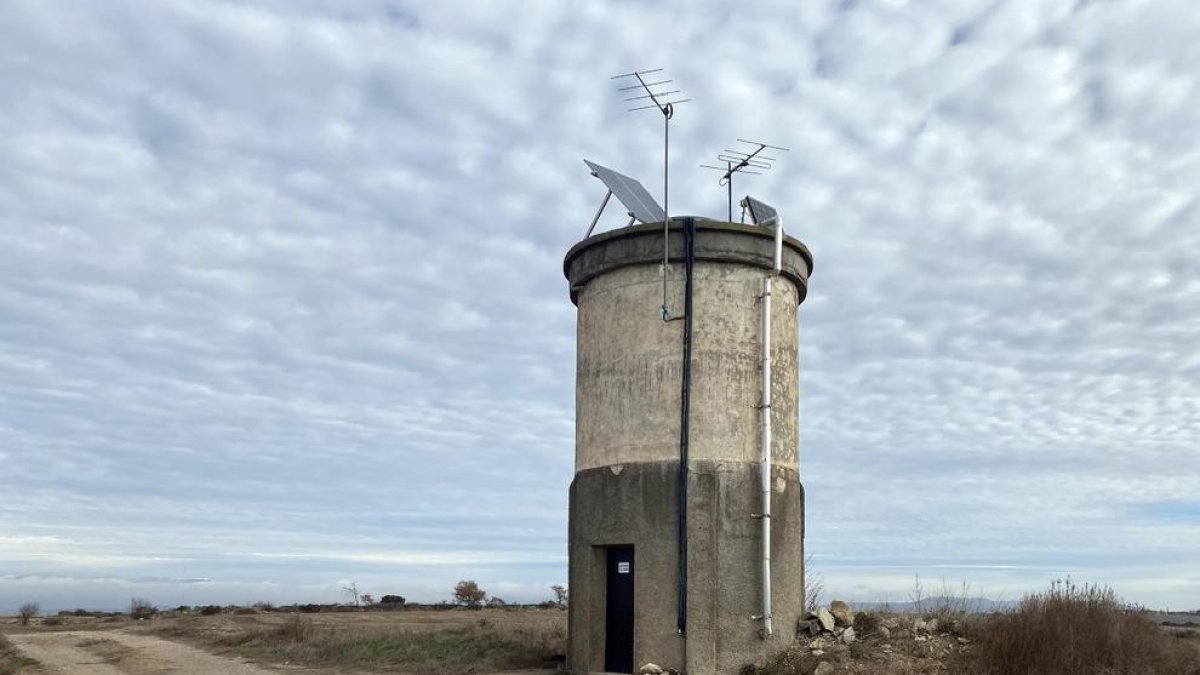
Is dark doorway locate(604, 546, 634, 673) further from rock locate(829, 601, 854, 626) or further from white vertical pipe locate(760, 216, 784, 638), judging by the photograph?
rock locate(829, 601, 854, 626)

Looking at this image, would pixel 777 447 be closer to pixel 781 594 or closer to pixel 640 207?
pixel 781 594

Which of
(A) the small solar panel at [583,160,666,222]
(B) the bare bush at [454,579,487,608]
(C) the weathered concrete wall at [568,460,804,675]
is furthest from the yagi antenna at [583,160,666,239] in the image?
(B) the bare bush at [454,579,487,608]

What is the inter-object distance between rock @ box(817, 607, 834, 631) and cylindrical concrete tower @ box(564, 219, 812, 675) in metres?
0.35

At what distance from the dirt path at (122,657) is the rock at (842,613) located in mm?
10923

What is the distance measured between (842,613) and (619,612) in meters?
3.54

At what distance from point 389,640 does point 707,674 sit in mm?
10502

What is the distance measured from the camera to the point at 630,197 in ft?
56.1

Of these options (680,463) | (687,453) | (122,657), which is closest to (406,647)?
(122,657)

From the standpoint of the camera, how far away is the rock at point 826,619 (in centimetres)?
1545

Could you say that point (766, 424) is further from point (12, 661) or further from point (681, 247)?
point (12, 661)

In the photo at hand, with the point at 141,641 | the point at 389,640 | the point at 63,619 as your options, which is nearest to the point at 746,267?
the point at 389,640

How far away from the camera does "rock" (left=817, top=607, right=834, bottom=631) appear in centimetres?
1545

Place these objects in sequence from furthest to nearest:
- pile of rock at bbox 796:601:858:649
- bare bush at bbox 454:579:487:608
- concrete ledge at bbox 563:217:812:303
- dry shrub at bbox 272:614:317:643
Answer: bare bush at bbox 454:579:487:608 < dry shrub at bbox 272:614:317:643 < concrete ledge at bbox 563:217:812:303 < pile of rock at bbox 796:601:858:649

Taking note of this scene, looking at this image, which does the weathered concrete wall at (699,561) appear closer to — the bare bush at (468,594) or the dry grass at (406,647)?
the dry grass at (406,647)
